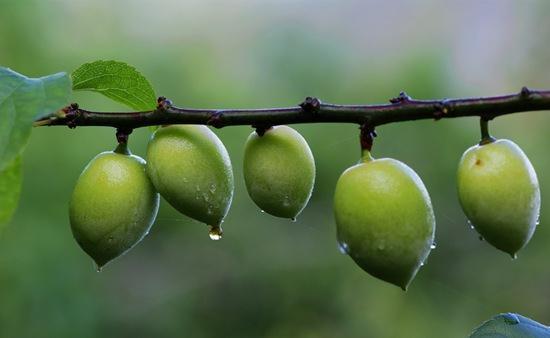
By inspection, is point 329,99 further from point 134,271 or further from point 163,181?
point 163,181

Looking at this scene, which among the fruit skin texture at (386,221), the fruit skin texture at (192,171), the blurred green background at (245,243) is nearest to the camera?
the fruit skin texture at (386,221)

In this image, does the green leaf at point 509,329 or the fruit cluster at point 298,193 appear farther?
the green leaf at point 509,329

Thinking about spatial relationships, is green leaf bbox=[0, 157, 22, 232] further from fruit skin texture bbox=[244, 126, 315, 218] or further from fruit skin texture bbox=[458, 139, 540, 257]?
fruit skin texture bbox=[458, 139, 540, 257]

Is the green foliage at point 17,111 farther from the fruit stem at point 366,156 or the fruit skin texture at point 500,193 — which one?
the fruit skin texture at point 500,193

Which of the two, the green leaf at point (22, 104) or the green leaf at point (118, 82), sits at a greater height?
the green leaf at point (118, 82)

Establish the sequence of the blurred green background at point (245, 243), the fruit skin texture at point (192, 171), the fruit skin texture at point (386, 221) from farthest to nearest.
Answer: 1. the blurred green background at point (245, 243)
2. the fruit skin texture at point (192, 171)
3. the fruit skin texture at point (386, 221)

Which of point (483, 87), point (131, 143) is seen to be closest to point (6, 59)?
point (131, 143)

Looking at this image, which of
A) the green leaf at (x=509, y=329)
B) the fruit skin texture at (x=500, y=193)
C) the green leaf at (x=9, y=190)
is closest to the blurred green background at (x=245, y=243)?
the green leaf at (x=9, y=190)
